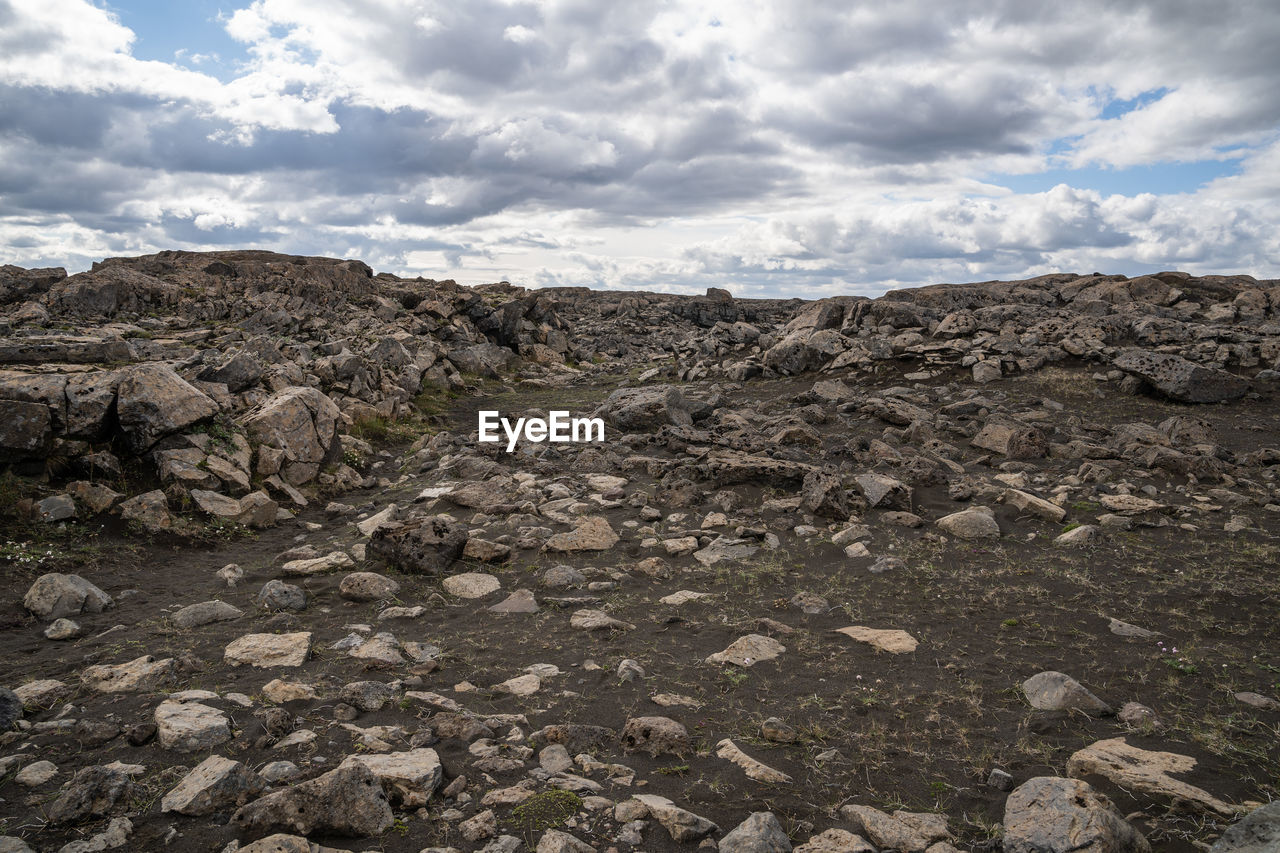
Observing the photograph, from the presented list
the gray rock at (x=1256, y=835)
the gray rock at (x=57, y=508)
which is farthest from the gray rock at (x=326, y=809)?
the gray rock at (x=57, y=508)

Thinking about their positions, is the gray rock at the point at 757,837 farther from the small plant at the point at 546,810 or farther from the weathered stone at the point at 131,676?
the weathered stone at the point at 131,676

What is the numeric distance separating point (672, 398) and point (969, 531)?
8.22 metres

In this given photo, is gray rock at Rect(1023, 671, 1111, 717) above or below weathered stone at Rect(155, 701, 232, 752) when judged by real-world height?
below

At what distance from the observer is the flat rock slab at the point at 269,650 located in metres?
5.75

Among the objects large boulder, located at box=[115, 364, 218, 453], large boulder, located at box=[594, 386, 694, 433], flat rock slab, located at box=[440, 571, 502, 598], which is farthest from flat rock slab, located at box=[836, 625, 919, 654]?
large boulder, located at box=[115, 364, 218, 453]

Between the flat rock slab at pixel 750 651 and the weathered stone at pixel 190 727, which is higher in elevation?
the weathered stone at pixel 190 727

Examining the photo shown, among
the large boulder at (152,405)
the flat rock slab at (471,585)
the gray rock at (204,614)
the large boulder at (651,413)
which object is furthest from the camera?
the large boulder at (651,413)

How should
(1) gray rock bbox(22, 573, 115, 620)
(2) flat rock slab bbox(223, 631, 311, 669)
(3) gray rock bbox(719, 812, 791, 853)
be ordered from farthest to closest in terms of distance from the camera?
(1) gray rock bbox(22, 573, 115, 620), (2) flat rock slab bbox(223, 631, 311, 669), (3) gray rock bbox(719, 812, 791, 853)

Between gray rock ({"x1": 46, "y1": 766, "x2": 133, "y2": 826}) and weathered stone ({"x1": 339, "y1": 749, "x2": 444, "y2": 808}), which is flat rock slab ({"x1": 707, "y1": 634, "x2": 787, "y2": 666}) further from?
gray rock ({"x1": 46, "y1": 766, "x2": 133, "y2": 826})

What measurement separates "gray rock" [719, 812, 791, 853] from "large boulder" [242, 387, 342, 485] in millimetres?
10124

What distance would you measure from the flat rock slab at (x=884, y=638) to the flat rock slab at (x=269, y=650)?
4.98m

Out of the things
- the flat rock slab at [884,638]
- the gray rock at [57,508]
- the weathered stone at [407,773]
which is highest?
the gray rock at [57,508]

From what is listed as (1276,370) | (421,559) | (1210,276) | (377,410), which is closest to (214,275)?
(377,410)

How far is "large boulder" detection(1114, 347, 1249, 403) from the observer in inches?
561
